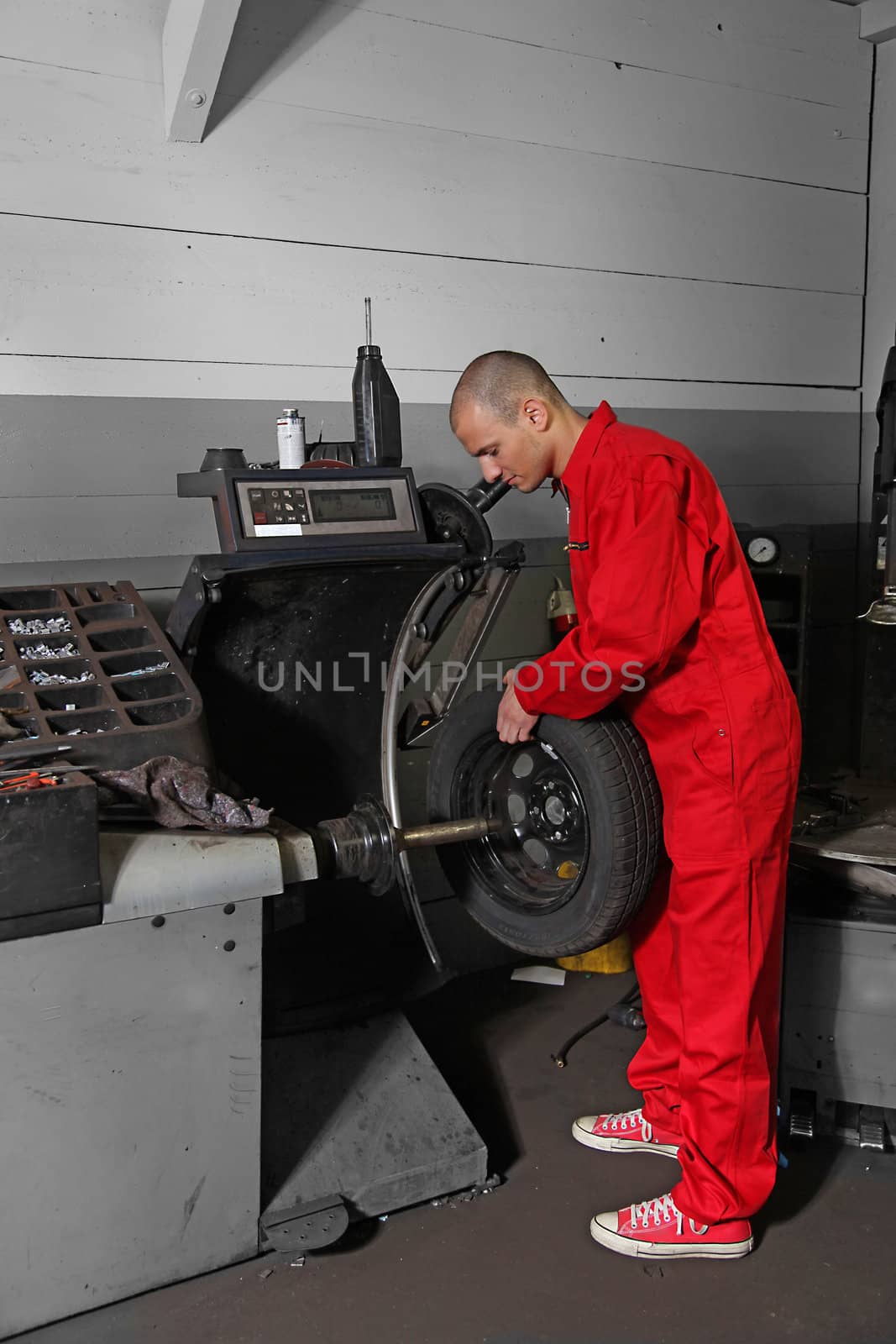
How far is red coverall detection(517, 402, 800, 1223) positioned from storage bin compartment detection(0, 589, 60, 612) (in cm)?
92

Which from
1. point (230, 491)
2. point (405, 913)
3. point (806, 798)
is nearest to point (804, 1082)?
point (806, 798)

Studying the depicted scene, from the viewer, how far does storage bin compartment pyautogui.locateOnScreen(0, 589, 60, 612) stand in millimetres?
2051

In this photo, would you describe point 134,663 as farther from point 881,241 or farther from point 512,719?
point 881,241

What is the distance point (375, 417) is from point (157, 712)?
0.79 m

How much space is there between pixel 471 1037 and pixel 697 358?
78.1 inches

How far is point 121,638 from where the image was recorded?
6.61 feet

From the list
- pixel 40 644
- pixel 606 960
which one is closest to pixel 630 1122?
pixel 606 960

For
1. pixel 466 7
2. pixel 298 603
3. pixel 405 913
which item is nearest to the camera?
pixel 298 603

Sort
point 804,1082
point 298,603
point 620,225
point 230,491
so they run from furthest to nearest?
point 620,225 < point 804,1082 < point 298,603 < point 230,491

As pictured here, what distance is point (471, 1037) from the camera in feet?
8.71

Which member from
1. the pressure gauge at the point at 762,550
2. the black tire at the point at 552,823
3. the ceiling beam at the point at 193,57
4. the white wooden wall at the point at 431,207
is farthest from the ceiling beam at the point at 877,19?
the black tire at the point at 552,823

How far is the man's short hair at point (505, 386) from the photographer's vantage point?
1.95 meters

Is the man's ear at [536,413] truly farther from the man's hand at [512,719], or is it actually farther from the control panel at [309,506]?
the man's hand at [512,719]

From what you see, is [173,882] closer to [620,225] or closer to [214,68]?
[214,68]
